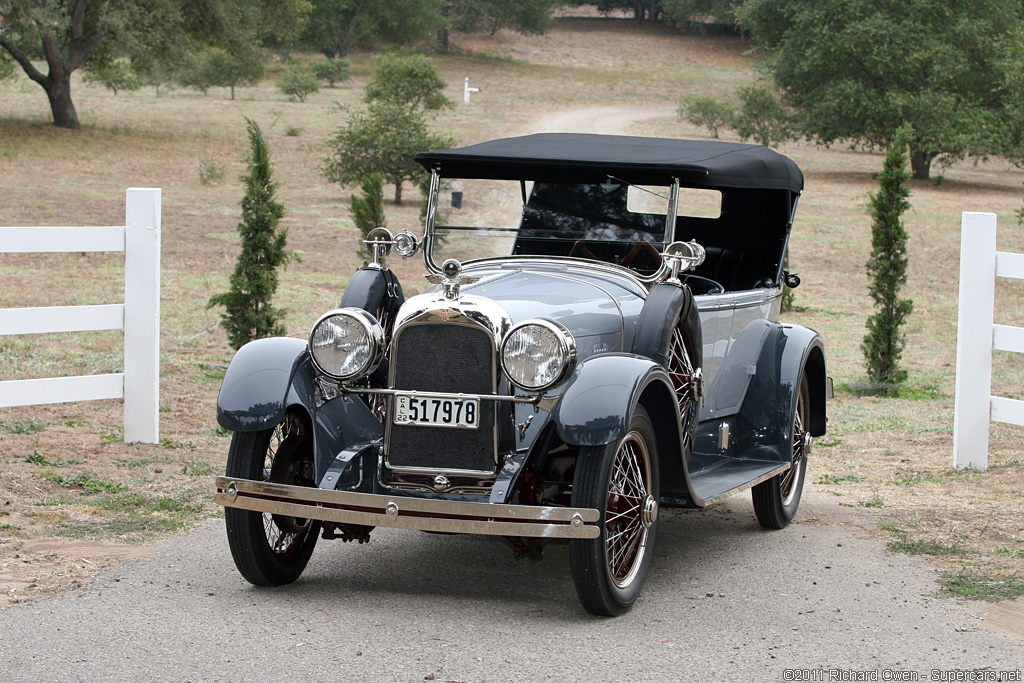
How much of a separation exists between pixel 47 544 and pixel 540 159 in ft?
9.73

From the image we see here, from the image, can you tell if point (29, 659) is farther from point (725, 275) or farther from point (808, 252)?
point (808, 252)

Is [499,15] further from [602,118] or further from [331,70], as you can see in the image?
[602,118]

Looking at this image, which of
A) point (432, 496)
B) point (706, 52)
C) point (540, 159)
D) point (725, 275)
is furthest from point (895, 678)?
point (706, 52)

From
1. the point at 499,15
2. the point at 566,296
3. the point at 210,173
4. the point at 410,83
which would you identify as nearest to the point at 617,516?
the point at 566,296

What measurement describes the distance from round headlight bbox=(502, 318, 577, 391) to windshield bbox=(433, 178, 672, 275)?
1254 mm

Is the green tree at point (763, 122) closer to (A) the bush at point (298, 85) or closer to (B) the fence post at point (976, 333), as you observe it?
(A) the bush at point (298, 85)

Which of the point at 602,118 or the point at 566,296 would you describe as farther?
the point at 602,118

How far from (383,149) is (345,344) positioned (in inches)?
786

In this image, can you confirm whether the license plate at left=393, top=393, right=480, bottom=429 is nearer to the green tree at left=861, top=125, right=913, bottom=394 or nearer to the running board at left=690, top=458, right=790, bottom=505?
the running board at left=690, top=458, right=790, bottom=505

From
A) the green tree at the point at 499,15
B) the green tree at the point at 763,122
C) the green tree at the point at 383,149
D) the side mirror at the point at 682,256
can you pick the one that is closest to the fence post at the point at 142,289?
the side mirror at the point at 682,256

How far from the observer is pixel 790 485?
6.41m

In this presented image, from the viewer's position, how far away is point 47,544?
518 centimetres

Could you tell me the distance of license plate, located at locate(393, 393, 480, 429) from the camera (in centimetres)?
450

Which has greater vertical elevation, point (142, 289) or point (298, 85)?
point (298, 85)
